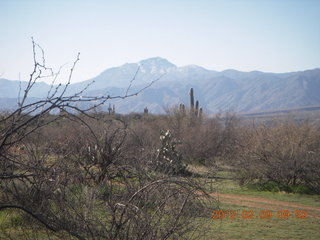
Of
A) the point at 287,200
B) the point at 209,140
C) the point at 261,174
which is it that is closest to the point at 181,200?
the point at 287,200

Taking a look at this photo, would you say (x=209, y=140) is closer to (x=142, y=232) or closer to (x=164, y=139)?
(x=164, y=139)

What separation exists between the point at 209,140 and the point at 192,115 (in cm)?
716

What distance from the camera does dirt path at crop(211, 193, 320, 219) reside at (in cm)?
1486

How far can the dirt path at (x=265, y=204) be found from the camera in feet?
48.7

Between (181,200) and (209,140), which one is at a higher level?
(181,200)

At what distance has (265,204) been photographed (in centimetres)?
1582

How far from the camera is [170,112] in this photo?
4581cm
